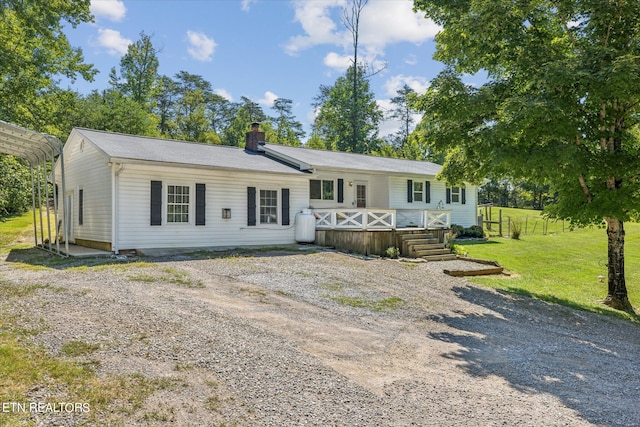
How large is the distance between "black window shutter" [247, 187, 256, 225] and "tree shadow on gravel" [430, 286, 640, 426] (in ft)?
25.6

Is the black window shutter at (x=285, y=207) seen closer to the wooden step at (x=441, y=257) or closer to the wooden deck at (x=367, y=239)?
the wooden deck at (x=367, y=239)

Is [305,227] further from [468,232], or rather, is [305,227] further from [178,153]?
[468,232]

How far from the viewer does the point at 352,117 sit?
135ft

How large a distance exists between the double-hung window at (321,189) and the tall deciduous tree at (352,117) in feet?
76.5

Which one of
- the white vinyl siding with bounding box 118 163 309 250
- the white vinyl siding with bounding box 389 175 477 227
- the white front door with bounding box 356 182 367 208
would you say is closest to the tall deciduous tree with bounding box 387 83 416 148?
the white vinyl siding with bounding box 389 175 477 227

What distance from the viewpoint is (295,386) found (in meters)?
4.25

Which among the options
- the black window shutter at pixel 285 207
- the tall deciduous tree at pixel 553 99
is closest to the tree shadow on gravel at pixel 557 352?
the tall deciduous tree at pixel 553 99

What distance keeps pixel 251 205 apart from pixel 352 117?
2823 centimetres

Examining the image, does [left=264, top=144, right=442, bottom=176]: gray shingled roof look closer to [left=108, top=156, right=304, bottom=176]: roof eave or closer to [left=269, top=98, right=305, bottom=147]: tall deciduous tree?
[left=108, top=156, right=304, bottom=176]: roof eave

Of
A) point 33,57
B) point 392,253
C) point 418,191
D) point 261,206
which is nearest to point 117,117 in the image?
point 33,57

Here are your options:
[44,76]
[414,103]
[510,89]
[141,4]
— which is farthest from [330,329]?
[44,76]

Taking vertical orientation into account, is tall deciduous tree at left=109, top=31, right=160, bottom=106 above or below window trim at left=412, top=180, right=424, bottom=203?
above

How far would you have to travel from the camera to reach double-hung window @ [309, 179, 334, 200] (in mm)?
17953

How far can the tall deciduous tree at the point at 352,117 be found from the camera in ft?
136
